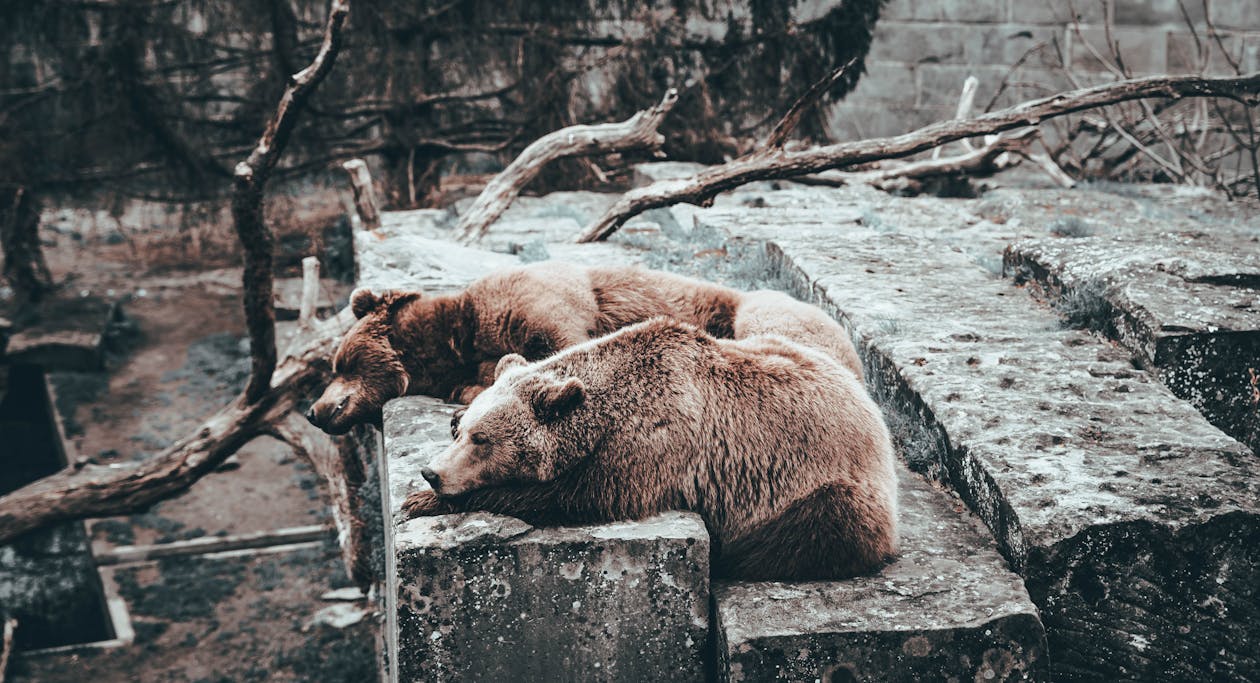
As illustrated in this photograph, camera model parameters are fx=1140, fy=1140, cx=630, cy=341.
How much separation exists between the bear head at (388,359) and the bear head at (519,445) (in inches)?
41.8

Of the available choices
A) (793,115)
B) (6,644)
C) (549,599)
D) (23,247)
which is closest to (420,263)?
(793,115)

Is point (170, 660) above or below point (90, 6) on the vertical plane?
below

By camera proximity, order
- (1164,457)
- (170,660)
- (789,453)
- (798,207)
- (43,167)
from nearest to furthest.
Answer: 1. (789,453)
2. (1164,457)
3. (170,660)
4. (798,207)
5. (43,167)

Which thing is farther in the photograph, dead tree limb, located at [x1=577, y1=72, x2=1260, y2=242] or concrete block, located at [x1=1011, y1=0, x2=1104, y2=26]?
concrete block, located at [x1=1011, y1=0, x2=1104, y2=26]

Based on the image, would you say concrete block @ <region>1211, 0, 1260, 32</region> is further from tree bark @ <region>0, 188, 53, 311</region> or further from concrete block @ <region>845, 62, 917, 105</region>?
tree bark @ <region>0, 188, 53, 311</region>

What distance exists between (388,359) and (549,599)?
4.45 ft

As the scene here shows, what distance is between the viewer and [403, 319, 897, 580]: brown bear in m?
2.66

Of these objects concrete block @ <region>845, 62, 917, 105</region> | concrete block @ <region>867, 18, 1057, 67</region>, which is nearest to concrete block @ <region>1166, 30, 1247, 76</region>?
concrete block @ <region>867, 18, 1057, 67</region>

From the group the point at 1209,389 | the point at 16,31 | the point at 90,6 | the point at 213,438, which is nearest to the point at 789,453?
the point at 1209,389

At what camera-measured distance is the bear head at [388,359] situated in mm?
3674

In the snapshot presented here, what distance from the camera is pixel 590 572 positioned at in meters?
2.57

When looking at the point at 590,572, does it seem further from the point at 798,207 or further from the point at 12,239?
the point at 12,239

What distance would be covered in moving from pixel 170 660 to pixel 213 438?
1.63 metres

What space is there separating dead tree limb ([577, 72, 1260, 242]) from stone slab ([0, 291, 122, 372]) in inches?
209
